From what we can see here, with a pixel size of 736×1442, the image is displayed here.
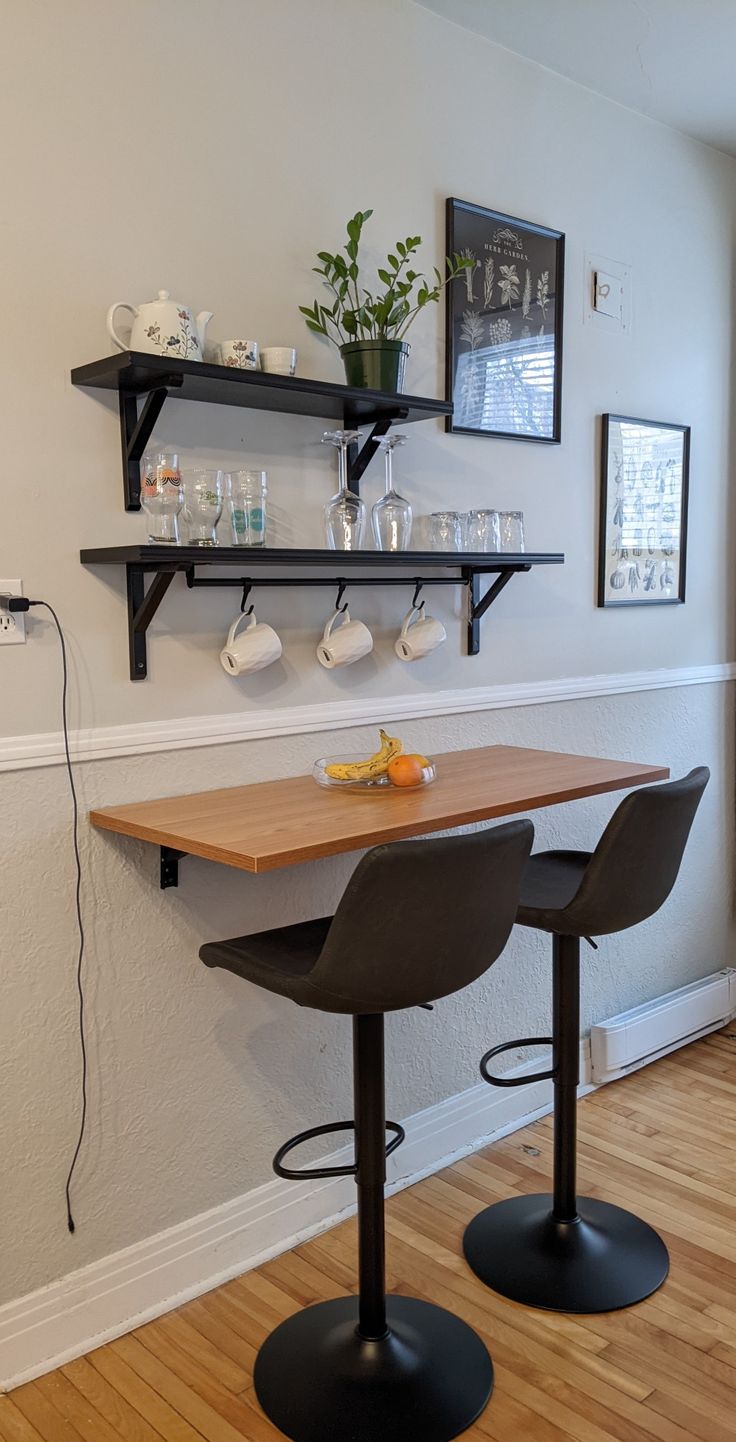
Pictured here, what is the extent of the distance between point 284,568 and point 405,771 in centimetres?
48

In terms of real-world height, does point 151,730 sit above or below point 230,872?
above

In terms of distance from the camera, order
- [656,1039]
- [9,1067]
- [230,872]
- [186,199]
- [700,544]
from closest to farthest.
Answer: [9,1067], [186,199], [230,872], [656,1039], [700,544]

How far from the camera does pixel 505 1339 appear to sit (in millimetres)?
2021

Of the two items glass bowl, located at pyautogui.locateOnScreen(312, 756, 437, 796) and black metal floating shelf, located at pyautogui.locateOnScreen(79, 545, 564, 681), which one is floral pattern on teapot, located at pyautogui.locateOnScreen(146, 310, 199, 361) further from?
glass bowl, located at pyautogui.locateOnScreen(312, 756, 437, 796)

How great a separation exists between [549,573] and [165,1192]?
5.51ft

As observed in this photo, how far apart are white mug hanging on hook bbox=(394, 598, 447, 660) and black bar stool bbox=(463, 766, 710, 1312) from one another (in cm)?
52

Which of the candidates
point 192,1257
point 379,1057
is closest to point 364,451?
point 379,1057

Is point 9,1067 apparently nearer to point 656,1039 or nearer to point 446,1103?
point 446,1103

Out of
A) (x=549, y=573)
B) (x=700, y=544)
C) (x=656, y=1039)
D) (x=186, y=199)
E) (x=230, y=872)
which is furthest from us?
(x=700, y=544)

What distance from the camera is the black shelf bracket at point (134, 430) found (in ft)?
6.16

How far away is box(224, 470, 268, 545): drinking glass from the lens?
2.03 meters

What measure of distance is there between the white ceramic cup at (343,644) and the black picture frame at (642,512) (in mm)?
977

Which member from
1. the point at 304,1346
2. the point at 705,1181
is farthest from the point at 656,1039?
the point at 304,1346

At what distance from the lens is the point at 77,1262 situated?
200 cm
